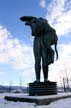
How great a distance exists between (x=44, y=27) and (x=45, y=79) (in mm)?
2563

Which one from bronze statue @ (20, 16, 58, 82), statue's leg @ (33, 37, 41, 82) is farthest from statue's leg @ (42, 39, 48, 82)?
statue's leg @ (33, 37, 41, 82)

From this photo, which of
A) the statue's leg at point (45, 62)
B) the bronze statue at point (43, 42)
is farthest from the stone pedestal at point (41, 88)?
the statue's leg at point (45, 62)

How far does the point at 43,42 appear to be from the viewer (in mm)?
13117

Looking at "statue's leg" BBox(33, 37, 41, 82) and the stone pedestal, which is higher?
"statue's leg" BBox(33, 37, 41, 82)

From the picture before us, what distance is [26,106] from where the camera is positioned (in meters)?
8.79

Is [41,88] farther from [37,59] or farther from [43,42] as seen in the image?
[43,42]

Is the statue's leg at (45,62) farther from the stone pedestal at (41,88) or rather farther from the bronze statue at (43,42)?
the stone pedestal at (41,88)

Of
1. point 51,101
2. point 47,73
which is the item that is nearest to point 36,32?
point 47,73

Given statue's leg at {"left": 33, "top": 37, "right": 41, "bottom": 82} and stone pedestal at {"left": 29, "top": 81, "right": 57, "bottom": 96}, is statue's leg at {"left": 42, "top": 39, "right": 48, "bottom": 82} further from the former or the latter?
stone pedestal at {"left": 29, "top": 81, "right": 57, "bottom": 96}

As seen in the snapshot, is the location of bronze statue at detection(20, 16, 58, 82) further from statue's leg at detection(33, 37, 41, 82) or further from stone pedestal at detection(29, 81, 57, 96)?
stone pedestal at detection(29, 81, 57, 96)

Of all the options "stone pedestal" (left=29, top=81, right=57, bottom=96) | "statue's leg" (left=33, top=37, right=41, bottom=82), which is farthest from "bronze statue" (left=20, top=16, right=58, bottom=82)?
"stone pedestal" (left=29, top=81, right=57, bottom=96)

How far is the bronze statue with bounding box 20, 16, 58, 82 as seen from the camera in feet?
42.9

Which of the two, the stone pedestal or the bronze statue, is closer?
the stone pedestal

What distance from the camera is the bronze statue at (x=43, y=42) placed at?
13062mm
